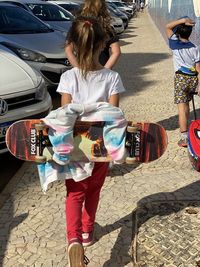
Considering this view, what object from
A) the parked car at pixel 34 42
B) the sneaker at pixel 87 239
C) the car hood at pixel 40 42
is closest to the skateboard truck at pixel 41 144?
the sneaker at pixel 87 239

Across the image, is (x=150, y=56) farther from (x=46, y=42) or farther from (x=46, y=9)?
(x=46, y=42)

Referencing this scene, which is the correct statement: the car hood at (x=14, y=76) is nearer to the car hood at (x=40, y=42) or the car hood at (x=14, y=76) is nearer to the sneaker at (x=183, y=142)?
the sneaker at (x=183, y=142)

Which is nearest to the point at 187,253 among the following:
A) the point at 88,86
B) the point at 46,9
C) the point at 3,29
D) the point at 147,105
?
the point at 88,86

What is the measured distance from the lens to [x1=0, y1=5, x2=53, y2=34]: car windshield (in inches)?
301

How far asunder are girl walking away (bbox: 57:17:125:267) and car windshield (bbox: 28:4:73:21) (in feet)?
29.4

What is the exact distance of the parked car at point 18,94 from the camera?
4.12 metres

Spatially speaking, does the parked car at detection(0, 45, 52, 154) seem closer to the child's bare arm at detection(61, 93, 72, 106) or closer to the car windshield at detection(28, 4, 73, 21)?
the child's bare arm at detection(61, 93, 72, 106)

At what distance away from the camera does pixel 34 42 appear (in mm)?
7223

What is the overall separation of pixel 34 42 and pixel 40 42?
126 millimetres

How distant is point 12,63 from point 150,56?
8.80m

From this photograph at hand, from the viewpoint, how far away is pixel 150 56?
42.5ft

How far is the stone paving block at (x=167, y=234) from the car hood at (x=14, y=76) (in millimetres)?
1758

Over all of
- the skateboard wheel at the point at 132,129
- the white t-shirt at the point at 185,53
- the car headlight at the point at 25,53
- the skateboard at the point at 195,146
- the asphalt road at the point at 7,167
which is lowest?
the asphalt road at the point at 7,167

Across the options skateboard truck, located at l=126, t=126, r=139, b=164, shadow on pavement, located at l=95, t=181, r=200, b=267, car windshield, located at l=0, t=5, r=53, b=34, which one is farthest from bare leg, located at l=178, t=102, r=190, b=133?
car windshield, located at l=0, t=5, r=53, b=34
